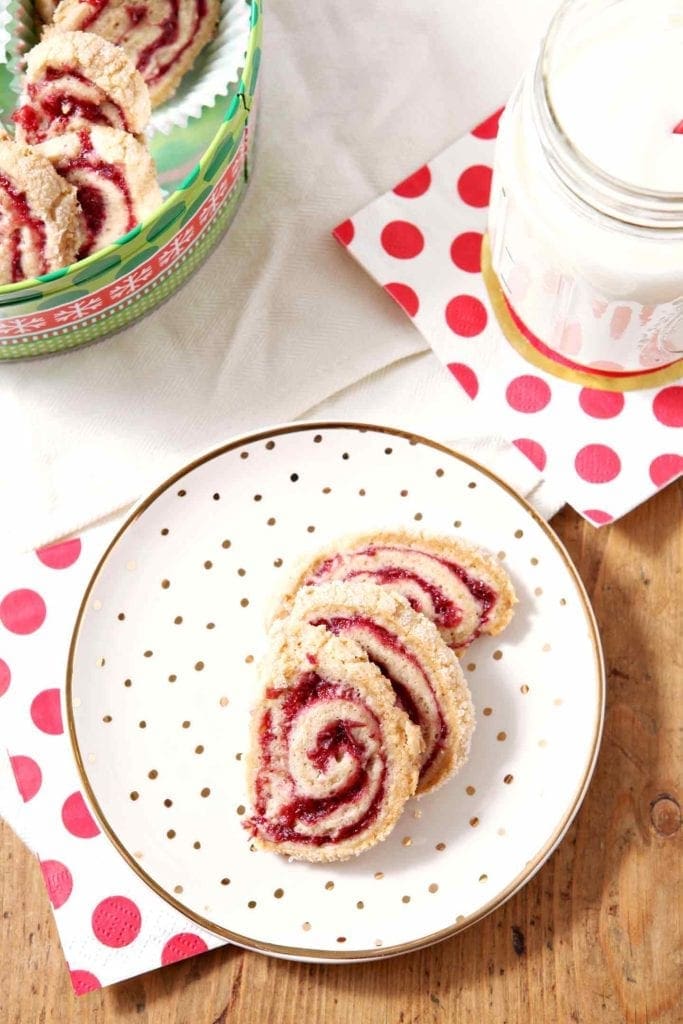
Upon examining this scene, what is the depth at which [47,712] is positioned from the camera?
4.28 feet

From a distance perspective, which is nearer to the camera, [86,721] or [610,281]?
[610,281]

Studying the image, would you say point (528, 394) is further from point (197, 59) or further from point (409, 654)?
point (197, 59)

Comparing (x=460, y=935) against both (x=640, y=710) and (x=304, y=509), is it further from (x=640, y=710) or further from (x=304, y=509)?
(x=304, y=509)

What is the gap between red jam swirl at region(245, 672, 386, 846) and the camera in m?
1.19

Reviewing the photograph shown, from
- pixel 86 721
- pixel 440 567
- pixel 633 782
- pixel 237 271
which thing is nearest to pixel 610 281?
pixel 440 567

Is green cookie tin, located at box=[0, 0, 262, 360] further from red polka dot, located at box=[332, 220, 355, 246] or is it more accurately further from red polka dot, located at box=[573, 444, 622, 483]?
red polka dot, located at box=[573, 444, 622, 483]

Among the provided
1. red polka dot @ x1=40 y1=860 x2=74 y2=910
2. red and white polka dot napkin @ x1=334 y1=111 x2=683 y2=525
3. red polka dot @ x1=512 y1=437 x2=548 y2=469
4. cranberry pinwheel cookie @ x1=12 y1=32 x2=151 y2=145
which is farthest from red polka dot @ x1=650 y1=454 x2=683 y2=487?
red polka dot @ x1=40 y1=860 x2=74 y2=910

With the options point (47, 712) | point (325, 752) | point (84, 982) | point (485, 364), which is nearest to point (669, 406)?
point (485, 364)

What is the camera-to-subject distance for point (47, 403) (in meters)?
1.36

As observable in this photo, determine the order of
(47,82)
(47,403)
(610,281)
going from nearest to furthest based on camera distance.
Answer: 1. (610,281)
2. (47,82)
3. (47,403)

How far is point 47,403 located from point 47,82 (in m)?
0.35

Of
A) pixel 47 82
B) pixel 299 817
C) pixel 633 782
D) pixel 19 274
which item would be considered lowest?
pixel 633 782

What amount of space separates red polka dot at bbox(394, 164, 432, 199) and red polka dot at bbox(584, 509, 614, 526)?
426mm

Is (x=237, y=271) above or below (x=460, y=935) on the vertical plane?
above
